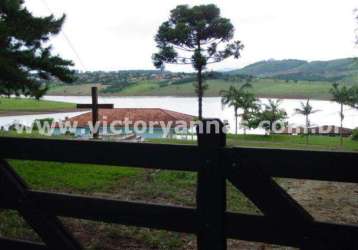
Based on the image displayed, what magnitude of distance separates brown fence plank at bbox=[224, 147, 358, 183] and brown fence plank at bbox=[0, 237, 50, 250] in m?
1.36

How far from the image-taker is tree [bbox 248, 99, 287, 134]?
63.0 m

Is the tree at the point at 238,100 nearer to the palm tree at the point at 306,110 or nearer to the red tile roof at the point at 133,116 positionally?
the palm tree at the point at 306,110

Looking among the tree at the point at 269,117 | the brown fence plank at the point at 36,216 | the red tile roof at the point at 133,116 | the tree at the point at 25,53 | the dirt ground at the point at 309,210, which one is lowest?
the tree at the point at 269,117

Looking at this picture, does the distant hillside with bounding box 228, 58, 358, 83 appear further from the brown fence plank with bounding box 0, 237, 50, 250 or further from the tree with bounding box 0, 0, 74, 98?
the brown fence plank with bounding box 0, 237, 50, 250

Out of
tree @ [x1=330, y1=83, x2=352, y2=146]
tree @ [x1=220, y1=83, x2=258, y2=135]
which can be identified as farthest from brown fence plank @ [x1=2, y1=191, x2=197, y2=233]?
tree @ [x1=220, y1=83, x2=258, y2=135]

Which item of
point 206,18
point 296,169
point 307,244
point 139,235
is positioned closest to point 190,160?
point 296,169

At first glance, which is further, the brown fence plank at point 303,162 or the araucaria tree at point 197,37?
the araucaria tree at point 197,37

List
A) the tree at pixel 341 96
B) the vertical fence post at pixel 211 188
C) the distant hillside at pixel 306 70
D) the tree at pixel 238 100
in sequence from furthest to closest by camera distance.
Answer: the tree at pixel 238 100, the distant hillside at pixel 306 70, the tree at pixel 341 96, the vertical fence post at pixel 211 188

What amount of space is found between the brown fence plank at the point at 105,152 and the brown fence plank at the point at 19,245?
538 millimetres

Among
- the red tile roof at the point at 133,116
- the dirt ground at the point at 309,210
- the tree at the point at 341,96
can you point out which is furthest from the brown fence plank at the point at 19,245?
the tree at the point at 341,96

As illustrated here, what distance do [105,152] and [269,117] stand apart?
63.5 metres

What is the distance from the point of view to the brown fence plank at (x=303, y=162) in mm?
2102

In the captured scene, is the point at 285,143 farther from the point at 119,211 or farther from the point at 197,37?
the point at 119,211

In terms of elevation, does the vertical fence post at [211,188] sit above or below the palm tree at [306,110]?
above
